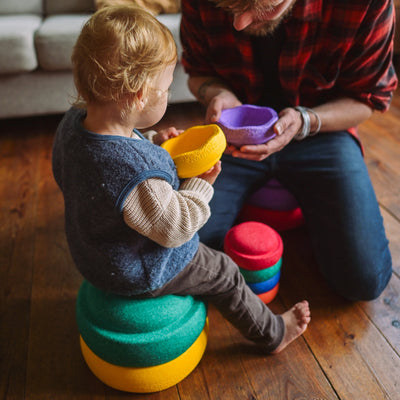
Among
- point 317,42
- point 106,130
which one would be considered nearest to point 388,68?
point 317,42

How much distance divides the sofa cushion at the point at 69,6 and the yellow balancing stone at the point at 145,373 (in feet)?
6.23

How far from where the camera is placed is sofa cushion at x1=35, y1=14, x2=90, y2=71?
1817 mm

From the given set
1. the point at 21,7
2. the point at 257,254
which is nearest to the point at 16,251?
the point at 257,254

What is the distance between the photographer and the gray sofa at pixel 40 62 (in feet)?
5.96

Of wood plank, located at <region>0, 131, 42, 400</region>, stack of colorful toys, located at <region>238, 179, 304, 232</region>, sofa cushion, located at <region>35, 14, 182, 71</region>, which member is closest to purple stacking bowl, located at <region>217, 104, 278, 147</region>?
stack of colorful toys, located at <region>238, 179, 304, 232</region>

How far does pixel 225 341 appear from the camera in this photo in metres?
1.01

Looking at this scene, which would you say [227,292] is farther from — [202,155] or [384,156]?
[384,156]

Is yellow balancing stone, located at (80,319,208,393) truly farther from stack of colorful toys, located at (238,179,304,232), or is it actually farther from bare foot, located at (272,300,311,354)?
stack of colorful toys, located at (238,179,304,232)

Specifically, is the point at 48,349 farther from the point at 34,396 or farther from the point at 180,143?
the point at 180,143

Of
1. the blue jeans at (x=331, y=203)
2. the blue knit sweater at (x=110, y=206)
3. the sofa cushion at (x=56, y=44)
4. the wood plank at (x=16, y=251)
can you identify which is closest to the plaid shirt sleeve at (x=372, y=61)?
the blue jeans at (x=331, y=203)

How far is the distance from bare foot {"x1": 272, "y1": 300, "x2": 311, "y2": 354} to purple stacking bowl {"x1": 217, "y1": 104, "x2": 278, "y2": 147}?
426 mm

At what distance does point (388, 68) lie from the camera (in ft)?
3.61

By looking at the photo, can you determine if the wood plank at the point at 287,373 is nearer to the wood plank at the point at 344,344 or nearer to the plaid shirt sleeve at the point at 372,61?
the wood plank at the point at 344,344

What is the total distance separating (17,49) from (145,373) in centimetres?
156
